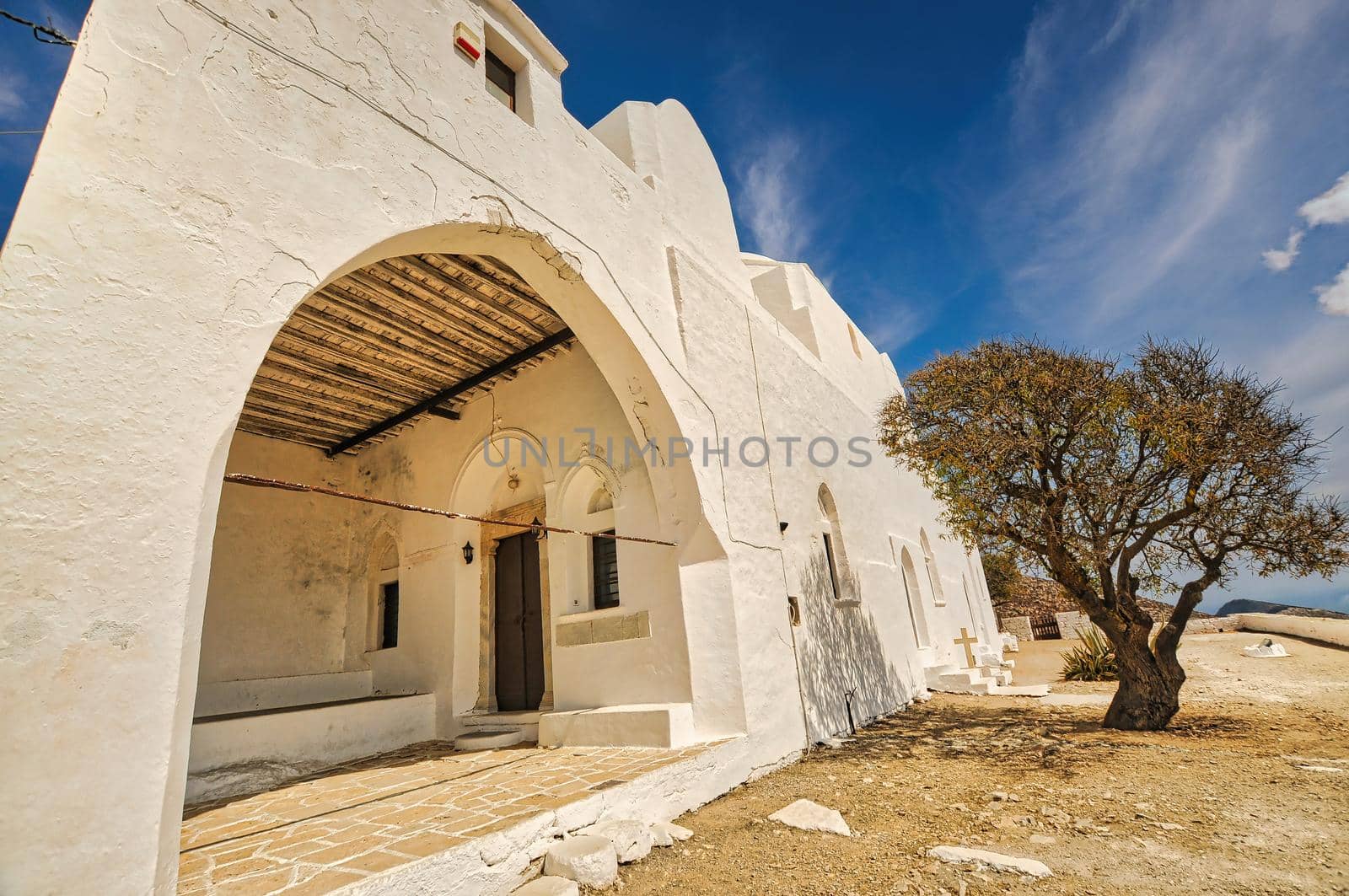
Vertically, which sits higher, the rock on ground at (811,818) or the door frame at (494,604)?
the door frame at (494,604)

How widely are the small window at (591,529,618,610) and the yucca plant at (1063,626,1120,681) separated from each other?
9.71 meters

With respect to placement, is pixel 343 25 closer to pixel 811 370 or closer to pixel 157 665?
pixel 157 665

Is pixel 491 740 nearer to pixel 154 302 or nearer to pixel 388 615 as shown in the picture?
pixel 388 615

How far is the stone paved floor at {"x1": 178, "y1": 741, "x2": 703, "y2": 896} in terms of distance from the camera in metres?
2.69

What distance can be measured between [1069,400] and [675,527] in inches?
173

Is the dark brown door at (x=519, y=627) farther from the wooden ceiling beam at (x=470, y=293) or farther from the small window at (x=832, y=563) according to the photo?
the small window at (x=832, y=563)

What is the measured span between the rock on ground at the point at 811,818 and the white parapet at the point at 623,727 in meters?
1.06

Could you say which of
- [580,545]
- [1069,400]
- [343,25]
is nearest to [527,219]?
[343,25]

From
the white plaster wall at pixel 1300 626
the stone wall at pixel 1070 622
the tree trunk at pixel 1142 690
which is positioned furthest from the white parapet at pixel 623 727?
the stone wall at pixel 1070 622

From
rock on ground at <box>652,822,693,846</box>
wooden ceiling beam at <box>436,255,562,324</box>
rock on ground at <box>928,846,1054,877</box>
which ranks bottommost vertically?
rock on ground at <box>928,846,1054,877</box>

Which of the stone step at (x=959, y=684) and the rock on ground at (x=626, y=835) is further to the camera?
the stone step at (x=959, y=684)

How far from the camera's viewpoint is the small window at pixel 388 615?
805 cm

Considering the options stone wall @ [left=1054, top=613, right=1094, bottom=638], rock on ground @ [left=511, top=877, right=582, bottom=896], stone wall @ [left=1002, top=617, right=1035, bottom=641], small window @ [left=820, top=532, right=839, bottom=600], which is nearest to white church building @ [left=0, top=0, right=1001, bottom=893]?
small window @ [left=820, top=532, right=839, bottom=600]

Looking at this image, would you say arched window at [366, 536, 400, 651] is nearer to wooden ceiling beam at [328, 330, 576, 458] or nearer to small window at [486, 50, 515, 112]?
wooden ceiling beam at [328, 330, 576, 458]
